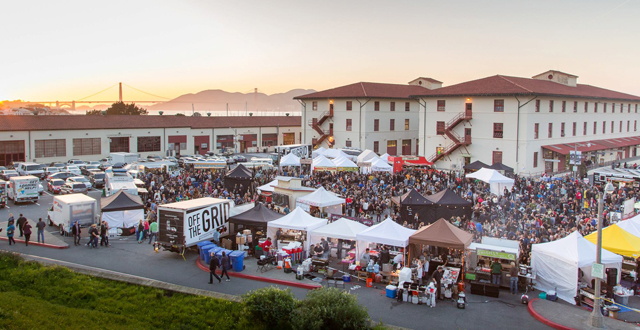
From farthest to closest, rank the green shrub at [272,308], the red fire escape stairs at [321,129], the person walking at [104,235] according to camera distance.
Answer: the red fire escape stairs at [321,129], the person walking at [104,235], the green shrub at [272,308]

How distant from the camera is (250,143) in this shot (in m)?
68.2

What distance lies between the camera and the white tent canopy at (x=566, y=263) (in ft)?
47.6

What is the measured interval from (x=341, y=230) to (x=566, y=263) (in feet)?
24.6

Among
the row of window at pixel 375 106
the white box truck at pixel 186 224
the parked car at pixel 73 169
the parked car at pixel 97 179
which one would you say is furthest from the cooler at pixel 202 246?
the row of window at pixel 375 106

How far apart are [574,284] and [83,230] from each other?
19.6 meters

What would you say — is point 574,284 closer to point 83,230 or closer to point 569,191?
point 569,191

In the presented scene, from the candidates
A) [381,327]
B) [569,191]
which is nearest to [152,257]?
[381,327]

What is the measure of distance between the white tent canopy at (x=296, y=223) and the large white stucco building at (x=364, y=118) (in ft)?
115

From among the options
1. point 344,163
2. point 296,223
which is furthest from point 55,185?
point 296,223

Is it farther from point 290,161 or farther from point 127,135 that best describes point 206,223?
point 127,135

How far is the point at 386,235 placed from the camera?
661 inches

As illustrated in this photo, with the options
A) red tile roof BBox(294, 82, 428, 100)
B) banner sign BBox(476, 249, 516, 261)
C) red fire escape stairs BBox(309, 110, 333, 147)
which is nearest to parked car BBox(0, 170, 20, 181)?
red fire escape stairs BBox(309, 110, 333, 147)

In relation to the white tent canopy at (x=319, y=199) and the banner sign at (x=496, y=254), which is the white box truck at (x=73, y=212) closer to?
the white tent canopy at (x=319, y=199)

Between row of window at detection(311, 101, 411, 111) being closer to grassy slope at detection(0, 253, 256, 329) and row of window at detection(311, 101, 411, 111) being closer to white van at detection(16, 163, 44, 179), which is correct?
white van at detection(16, 163, 44, 179)
